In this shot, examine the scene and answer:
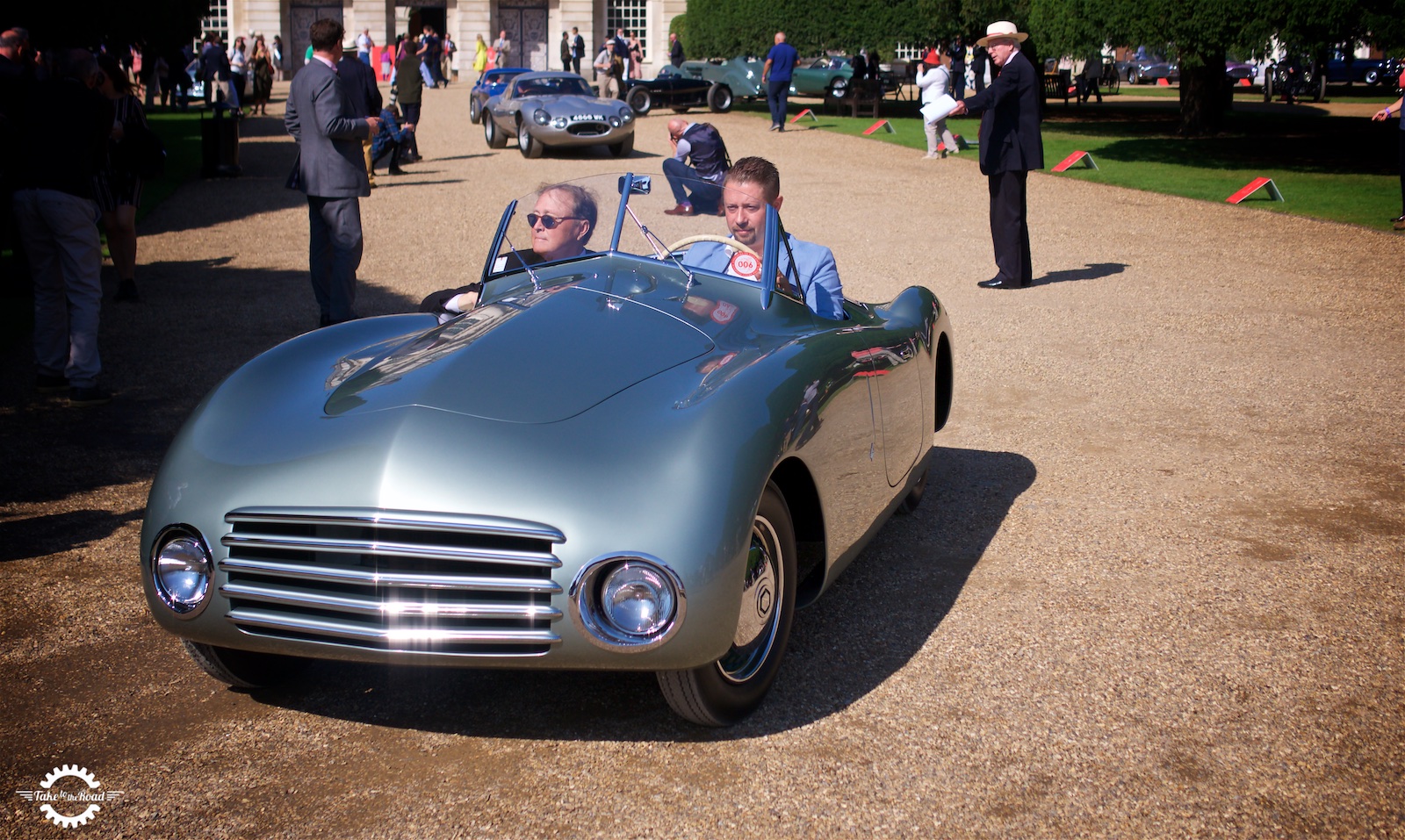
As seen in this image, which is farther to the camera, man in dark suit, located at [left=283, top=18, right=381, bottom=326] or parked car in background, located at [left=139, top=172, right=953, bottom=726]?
man in dark suit, located at [left=283, top=18, right=381, bottom=326]

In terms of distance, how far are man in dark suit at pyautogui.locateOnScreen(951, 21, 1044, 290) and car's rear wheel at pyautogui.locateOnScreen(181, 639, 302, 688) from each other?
8298 mm

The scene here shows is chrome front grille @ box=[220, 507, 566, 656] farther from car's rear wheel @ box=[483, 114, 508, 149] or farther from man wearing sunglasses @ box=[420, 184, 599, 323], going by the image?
car's rear wheel @ box=[483, 114, 508, 149]

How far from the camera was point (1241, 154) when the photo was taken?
72.0ft

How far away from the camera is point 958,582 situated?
4574 mm

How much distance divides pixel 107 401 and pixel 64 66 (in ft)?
6.29

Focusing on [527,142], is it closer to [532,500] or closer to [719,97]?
[719,97]

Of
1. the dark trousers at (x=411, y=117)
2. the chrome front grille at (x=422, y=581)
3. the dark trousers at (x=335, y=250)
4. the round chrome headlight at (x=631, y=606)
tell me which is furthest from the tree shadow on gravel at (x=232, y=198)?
the round chrome headlight at (x=631, y=606)

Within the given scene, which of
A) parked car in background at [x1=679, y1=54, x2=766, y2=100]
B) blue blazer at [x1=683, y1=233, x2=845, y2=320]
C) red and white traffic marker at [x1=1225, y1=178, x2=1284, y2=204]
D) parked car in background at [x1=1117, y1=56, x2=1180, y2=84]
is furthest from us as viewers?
parked car in background at [x1=1117, y1=56, x2=1180, y2=84]

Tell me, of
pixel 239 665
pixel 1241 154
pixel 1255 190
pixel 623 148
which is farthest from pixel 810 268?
pixel 1241 154

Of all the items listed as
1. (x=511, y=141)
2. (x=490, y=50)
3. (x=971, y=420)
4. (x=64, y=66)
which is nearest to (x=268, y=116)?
(x=511, y=141)

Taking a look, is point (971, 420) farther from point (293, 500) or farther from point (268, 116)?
point (268, 116)

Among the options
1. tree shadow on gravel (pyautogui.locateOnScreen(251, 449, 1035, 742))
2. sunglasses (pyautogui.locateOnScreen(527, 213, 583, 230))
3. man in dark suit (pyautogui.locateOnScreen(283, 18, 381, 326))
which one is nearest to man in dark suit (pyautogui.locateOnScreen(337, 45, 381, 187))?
man in dark suit (pyautogui.locateOnScreen(283, 18, 381, 326))

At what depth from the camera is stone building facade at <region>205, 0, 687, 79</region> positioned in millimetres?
57594
